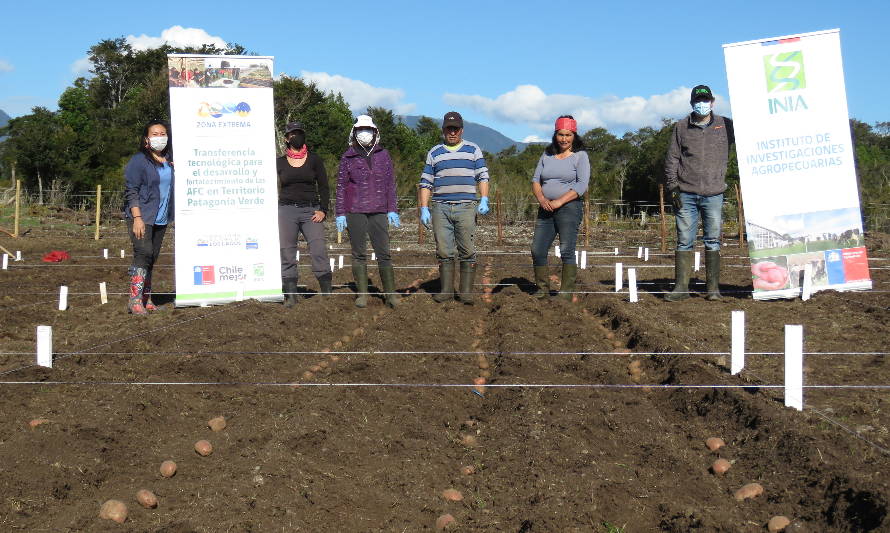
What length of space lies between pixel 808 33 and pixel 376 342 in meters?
5.09

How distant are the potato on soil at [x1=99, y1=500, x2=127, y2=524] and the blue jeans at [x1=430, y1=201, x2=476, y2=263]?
16.7 feet

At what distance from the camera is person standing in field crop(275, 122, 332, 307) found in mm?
8195

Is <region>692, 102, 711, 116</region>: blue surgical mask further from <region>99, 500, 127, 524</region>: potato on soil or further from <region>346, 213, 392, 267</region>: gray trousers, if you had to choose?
<region>99, 500, 127, 524</region>: potato on soil

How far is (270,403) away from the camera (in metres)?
4.71

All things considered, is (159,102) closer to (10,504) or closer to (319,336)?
(319,336)

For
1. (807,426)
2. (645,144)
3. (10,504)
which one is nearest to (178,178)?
(10,504)

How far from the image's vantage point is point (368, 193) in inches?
310

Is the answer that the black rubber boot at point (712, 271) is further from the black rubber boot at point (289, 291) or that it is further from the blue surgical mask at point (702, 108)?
the black rubber boot at point (289, 291)

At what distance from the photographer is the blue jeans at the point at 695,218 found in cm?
805

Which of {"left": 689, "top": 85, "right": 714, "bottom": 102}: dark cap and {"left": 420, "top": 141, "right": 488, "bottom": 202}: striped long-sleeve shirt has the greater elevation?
{"left": 689, "top": 85, "right": 714, "bottom": 102}: dark cap

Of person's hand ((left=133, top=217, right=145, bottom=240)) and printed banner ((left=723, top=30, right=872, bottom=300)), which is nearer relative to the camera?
person's hand ((left=133, top=217, right=145, bottom=240))

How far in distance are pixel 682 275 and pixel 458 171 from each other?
8.09ft

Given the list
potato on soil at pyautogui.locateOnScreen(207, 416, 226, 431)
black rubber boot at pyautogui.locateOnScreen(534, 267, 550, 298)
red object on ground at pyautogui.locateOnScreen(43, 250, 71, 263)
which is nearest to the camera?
potato on soil at pyautogui.locateOnScreen(207, 416, 226, 431)

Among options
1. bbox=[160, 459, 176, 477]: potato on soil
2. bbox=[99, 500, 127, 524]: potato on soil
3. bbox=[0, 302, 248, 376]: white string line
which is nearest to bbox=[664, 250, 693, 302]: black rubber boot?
bbox=[0, 302, 248, 376]: white string line
